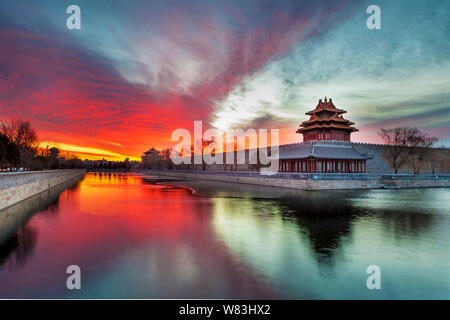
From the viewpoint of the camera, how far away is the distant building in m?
40.4

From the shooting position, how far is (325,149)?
142 feet

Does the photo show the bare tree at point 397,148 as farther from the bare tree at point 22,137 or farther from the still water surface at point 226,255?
the bare tree at point 22,137

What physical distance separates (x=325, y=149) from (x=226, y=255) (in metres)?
39.1

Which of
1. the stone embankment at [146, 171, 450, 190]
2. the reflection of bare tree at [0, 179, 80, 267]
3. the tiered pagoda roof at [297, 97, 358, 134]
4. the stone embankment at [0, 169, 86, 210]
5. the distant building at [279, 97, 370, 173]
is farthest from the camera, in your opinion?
the tiered pagoda roof at [297, 97, 358, 134]

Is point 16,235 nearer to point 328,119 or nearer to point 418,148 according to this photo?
point 328,119

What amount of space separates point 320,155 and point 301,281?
36288 millimetres

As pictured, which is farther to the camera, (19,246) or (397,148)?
(397,148)

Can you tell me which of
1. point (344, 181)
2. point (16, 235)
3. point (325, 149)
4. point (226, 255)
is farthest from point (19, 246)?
point (325, 149)

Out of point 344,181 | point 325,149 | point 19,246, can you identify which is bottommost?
point 19,246

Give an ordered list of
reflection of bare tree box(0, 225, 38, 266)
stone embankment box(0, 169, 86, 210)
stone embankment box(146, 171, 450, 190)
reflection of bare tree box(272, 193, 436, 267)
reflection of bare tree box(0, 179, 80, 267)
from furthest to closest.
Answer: stone embankment box(146, 171, 450, 190) < stone embankment box(0, 169, 86, 210) < reflection of bare tree box(272, 193, 436, 267) < reflection of bare tree box(0, 179, 80, 267) < reflection of bare tree box(0, 225, 38, 266)

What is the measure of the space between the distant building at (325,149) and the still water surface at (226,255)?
26556 millimetres

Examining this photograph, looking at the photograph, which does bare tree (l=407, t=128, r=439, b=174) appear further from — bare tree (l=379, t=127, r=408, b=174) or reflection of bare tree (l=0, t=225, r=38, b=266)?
reflection of bare tree (l=0, t=225, r=38, b=266)

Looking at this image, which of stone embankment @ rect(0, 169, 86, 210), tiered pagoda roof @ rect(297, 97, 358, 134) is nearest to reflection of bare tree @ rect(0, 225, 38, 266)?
stone embankment @ rect(0, 169, 86, 210)

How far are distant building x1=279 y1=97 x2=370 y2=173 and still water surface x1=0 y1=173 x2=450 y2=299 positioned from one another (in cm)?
2656
